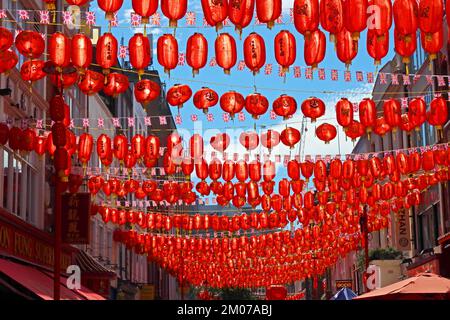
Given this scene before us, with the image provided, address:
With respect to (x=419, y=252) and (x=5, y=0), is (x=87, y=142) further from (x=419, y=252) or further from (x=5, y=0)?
(x=419, y=252)

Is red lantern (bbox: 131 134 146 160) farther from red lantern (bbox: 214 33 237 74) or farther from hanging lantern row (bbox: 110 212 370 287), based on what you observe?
hanging lantern row (bbox: 110 212 370 287)

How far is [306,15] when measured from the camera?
14.4 meters

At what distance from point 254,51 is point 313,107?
4.16 meters

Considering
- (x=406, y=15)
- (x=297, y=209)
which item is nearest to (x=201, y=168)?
(x=297, y=209)

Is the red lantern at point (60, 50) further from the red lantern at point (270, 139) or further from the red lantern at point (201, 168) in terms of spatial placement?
the red lantern at point (201, 168)

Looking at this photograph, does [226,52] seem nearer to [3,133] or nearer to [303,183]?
[3,133]

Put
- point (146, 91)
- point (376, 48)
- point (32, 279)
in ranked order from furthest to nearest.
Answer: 1. point (32, 279)
2. point (146, 91)
3. point (376, 48)

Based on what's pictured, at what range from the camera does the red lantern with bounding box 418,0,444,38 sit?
45.5 ft

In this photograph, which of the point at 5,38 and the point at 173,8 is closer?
the point at 173,8

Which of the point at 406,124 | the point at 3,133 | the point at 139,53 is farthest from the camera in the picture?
the point at 406,124

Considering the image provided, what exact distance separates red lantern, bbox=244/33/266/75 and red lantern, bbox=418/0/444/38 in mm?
3549

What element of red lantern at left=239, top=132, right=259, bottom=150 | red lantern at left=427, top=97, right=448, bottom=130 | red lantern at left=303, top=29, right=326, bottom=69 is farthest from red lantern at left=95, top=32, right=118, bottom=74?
red lantern at left=427, top=97, right=448, bottom=130

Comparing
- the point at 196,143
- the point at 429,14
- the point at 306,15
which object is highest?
the point at 306,15
